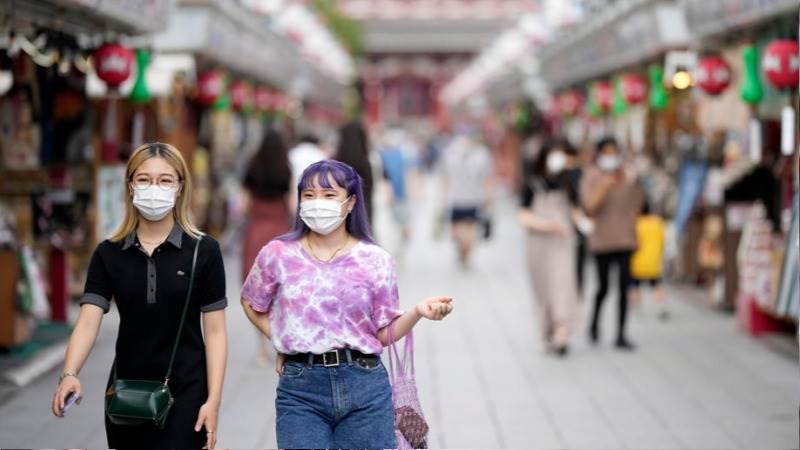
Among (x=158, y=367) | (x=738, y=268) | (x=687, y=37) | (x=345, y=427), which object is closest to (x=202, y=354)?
(x=158, y=367)

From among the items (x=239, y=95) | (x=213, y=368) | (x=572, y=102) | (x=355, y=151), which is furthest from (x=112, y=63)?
(x=572, y=102)

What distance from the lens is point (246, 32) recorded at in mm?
20500

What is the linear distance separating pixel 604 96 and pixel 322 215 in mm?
16215

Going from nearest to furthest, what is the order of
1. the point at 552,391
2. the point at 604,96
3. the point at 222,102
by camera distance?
the point at 552,391 → the point at 222,102 → the point at 604,96

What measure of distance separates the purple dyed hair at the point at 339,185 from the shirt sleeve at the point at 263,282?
12 cm

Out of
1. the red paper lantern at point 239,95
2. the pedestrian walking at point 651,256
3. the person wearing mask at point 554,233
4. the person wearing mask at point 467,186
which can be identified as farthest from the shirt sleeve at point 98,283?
the red paper lantern at point 239,95

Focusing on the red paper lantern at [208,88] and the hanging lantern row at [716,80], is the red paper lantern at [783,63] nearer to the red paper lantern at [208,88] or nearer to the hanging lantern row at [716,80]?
the hanging lantern row at [716,80]

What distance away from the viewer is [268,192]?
10172mm

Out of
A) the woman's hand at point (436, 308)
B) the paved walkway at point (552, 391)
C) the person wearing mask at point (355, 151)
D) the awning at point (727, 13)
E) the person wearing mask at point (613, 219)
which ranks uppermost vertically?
the awning at point (727, 13)

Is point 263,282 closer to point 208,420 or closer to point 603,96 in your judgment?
point 208,420

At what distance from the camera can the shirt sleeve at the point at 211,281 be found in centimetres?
502

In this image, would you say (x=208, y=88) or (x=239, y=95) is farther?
(x=239, y=95)

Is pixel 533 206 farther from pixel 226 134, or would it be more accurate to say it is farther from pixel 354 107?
pixel 354 107

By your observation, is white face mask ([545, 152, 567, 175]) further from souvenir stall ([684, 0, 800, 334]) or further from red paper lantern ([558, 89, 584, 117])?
red paper lantern ([558, 89, 584, 117])
